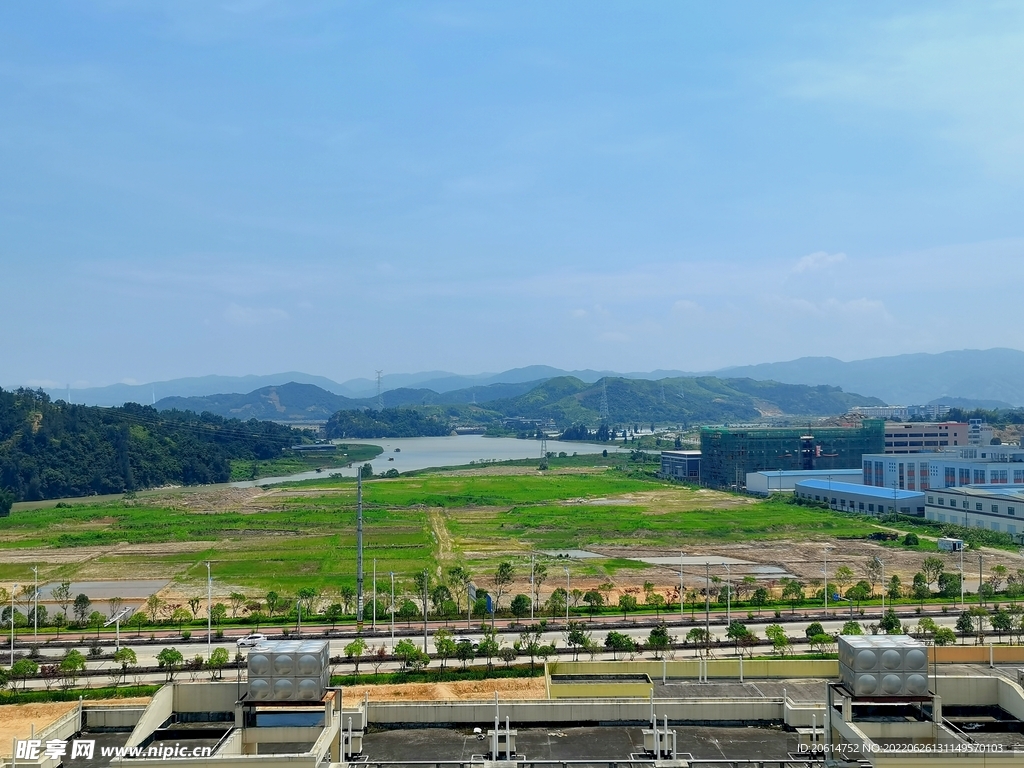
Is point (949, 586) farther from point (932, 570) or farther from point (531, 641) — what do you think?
point (531, 641)

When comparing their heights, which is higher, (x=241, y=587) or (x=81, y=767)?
(x=81, y=767)

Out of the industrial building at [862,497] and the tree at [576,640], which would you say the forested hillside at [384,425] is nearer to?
the industrial building at [862,497]

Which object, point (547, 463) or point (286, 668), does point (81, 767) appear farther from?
point (547, 463)

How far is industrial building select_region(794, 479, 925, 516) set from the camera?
46531mm

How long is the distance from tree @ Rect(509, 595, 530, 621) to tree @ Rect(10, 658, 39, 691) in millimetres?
12503

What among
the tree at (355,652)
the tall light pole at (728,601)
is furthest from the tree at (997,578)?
the tree at (355,652)

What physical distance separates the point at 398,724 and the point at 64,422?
241ft

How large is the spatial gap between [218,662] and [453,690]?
5.47 meters

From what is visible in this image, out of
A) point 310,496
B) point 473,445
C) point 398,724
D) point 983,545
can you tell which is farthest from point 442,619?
point 473,445

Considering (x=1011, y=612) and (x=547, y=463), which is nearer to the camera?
(x=1011, y=612)

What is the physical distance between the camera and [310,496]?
60656mm

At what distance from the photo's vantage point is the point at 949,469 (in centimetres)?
5062

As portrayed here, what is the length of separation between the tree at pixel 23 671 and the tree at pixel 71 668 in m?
0.59

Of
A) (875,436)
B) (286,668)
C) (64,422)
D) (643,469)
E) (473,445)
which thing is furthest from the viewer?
(473,445)
